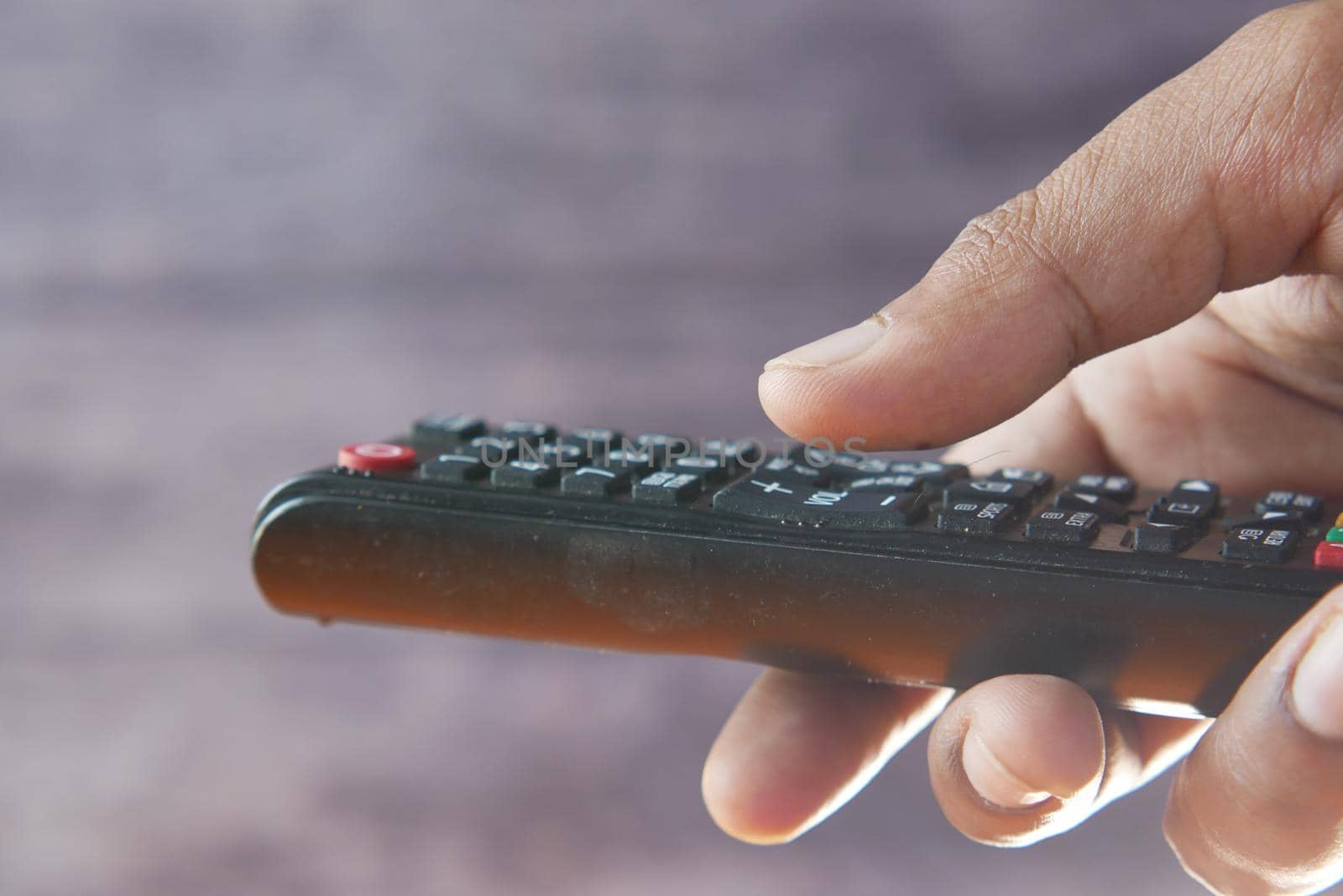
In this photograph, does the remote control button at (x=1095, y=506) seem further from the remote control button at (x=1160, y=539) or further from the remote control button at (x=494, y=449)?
the remote control button at (x=494, y=449)

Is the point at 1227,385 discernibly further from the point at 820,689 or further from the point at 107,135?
the point at 107,135

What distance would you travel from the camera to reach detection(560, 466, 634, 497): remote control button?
433mm

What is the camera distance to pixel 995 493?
42cm

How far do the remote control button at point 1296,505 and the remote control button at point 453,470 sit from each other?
0.25 metres

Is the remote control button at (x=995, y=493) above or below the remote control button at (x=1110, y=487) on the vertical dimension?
above

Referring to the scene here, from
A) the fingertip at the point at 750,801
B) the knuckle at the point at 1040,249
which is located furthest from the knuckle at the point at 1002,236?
the fingertip at the point at 750,801

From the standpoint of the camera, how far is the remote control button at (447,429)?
52cm

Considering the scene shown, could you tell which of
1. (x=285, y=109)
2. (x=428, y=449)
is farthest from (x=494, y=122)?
(x=428, y=449)

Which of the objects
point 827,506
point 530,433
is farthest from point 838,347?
point 530,433

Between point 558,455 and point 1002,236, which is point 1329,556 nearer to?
point 1002,236

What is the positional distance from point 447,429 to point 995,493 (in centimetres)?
21

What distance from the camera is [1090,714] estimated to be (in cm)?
38

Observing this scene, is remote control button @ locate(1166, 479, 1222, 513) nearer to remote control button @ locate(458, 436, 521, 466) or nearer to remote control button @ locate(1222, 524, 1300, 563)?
remote control button @ locate(1222, 524, 1300, 563)

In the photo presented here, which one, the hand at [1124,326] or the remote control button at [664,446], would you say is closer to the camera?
the hand at [1124,326]
